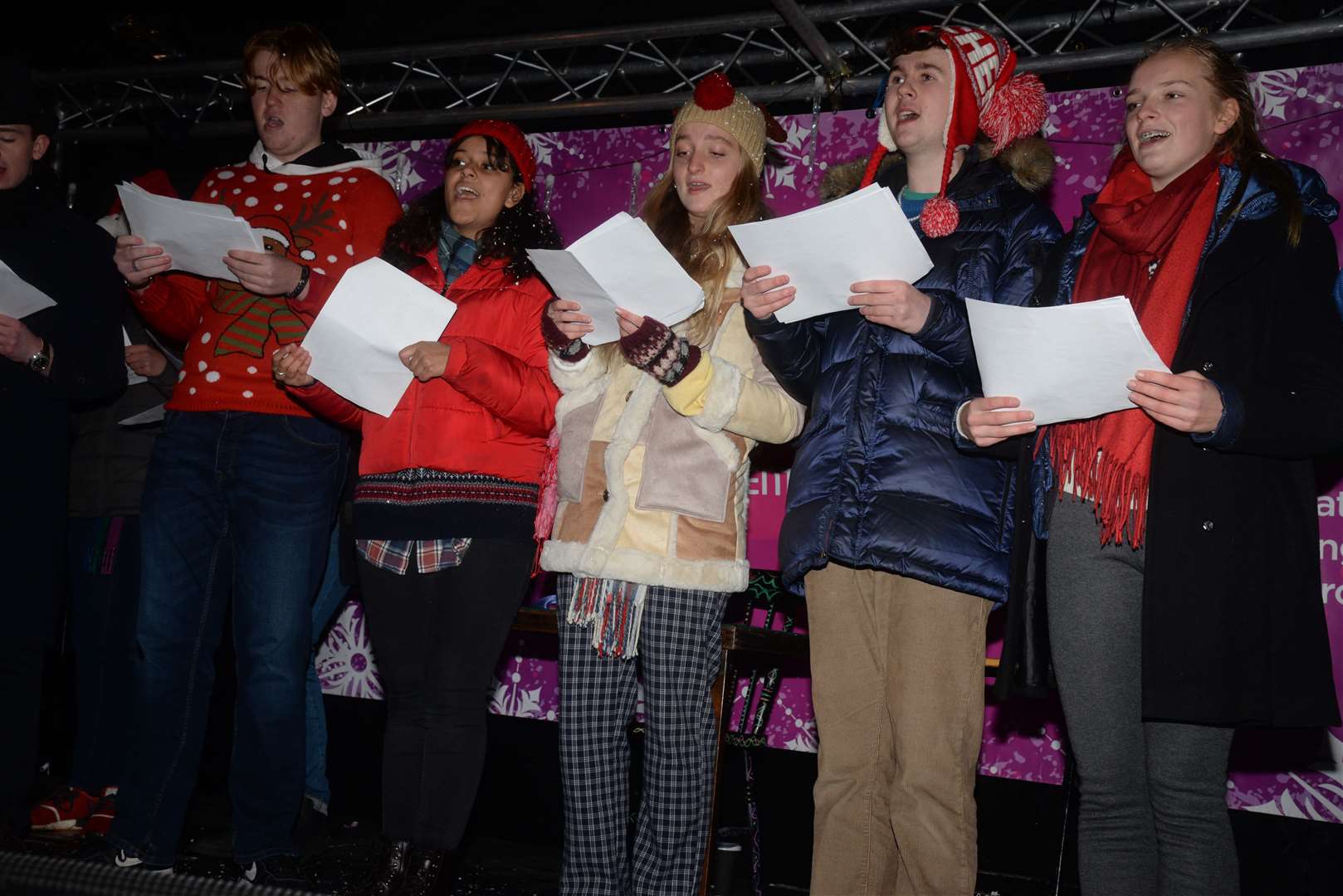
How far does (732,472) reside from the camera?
7.82ft

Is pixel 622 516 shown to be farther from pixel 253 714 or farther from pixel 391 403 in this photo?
pixel 253 714

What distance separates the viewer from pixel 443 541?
2449mm

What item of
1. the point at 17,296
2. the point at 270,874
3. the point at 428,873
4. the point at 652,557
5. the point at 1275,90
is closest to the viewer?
the point at 652,557

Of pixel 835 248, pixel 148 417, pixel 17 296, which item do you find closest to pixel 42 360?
pixel 17 296

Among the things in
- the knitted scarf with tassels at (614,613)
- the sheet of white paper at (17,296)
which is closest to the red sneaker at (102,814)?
the sheet of white paper at (17,296)

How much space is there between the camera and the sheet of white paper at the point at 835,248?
1947 mm

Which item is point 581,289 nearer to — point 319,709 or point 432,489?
point 432,489

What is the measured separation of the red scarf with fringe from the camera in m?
1.91

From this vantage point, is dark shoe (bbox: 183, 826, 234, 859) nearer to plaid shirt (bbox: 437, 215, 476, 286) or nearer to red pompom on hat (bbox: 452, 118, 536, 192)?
plaid shirt (bbox: 437, 215, 476, 286)

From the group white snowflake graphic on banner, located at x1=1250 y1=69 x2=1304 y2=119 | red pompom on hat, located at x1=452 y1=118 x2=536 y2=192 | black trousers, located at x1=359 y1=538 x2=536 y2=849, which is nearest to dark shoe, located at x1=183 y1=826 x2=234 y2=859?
black trousers, located at x1=359 y1=538 x2=536 y2=849

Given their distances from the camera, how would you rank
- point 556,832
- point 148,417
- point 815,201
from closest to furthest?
point 148,417, point 556,832, point 815,201

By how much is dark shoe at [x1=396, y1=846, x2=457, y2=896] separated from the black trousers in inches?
1.4

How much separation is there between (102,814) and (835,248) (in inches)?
106

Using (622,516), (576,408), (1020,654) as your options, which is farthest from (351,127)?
(1020,654)
